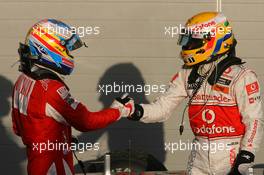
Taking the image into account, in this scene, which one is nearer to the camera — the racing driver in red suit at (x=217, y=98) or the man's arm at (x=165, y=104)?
the racing driver in red suit at (x=217, y=98)

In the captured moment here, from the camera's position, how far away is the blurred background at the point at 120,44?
9008mm

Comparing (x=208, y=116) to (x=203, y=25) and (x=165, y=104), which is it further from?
(x=203, y=25)

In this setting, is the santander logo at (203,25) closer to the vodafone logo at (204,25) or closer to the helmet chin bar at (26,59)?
the vodafone logo at (204,25)

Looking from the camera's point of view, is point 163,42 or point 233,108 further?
point 163,42

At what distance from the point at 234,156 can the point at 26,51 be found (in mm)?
1673

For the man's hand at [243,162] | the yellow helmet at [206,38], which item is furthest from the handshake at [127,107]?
the man's hand at [243,162]

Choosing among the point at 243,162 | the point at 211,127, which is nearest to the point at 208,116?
Result: the point at 211,127

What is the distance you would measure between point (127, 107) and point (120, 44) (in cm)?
271

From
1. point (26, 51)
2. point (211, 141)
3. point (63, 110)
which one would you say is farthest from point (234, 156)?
point (26, 51)

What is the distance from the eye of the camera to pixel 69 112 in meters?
5.95

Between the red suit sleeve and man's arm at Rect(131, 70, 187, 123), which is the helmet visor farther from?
man's arm at Rect(131, 70, 187, 123)

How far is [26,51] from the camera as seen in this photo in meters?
6.18

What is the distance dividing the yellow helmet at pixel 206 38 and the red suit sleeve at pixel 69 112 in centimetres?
84

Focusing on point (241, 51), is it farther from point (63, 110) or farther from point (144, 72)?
point (63, 110)
